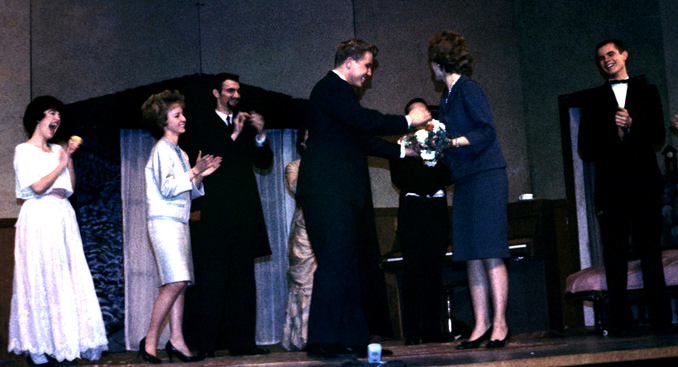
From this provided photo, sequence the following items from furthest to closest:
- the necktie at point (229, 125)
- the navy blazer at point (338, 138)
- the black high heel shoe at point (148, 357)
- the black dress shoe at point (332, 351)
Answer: the necktie at point (229, 125) → the black high heel shoe at point (148, 357) → the navy blazer at point (338, 138) → the black dress shoe at point (332, 351)

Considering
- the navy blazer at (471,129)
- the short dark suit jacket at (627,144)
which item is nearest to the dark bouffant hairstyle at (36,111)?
the navy blazer at (471,129)

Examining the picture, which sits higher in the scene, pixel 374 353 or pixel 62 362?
pixel 374 353

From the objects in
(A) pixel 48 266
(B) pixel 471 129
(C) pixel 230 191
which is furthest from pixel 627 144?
(A) pixel 48 266

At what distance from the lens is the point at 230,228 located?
4820 mm

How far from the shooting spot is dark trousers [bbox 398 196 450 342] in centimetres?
512

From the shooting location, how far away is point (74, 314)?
14.7 feet

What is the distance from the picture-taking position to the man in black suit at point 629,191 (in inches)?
186

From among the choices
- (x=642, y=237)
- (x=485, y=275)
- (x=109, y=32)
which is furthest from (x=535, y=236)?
(x=109, y=32)

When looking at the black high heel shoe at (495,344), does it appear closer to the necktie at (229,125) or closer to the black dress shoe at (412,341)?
the black dress shoe at (412,341)

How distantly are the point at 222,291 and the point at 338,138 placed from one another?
1.58 m

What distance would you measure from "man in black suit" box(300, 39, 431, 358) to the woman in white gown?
1.73 metres

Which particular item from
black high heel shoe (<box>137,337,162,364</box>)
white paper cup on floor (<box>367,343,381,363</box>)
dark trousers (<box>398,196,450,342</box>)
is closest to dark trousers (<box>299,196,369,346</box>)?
white paper cup on floor (<box>367,343,381,363</box>)

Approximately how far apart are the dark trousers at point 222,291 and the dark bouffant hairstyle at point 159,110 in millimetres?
747

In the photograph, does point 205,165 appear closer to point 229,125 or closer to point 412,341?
point 229,125
